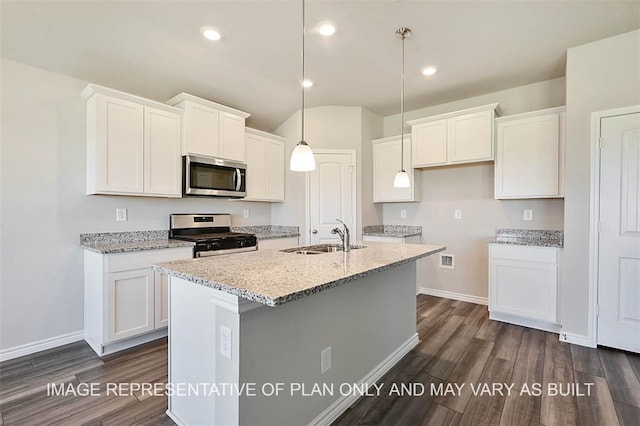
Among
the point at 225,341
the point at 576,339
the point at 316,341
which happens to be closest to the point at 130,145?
the point at 225,341

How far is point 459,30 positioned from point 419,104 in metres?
1.59

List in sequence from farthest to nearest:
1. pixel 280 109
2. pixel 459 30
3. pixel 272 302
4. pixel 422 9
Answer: pixel 280 109, pixel 459 30, pixel 422 9, pixel 272 302

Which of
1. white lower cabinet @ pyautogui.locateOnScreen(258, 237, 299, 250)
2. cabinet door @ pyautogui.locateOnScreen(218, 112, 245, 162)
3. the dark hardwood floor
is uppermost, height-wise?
Result: cabinet door @ pyautogui.locateOnScreen(218, 112, 245, 162)

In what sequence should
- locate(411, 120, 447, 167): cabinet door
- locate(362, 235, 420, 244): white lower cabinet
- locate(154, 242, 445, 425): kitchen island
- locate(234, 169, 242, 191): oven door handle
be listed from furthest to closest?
locate(362, 235, 420, 244): white lower cabinet, locate(411, 120, 447, 167): cabinet door, locate(234, 169, 242, 191): oven door handle, locate(154, 242, 445, 425): kitchen island

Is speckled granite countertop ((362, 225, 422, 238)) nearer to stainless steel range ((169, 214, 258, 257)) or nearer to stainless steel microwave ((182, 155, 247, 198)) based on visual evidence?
stainless steel range ((169, 214, 258, 257))

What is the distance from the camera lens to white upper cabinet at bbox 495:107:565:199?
3070 mm

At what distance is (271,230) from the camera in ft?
15.1

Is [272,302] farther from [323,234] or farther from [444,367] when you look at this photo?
[323,234]

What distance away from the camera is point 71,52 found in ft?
8.41

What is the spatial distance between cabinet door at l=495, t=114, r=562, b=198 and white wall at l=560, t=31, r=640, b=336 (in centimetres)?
33

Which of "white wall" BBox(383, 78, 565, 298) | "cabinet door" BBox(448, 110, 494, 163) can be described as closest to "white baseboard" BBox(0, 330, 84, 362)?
"white wall" BBox(383, 78, 565, 298)

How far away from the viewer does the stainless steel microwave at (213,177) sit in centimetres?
322

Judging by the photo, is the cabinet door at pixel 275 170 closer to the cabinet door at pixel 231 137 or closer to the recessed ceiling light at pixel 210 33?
the cabinet door at pixel 231 137

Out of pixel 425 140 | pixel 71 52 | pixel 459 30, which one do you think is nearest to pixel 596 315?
pixel 425 140
